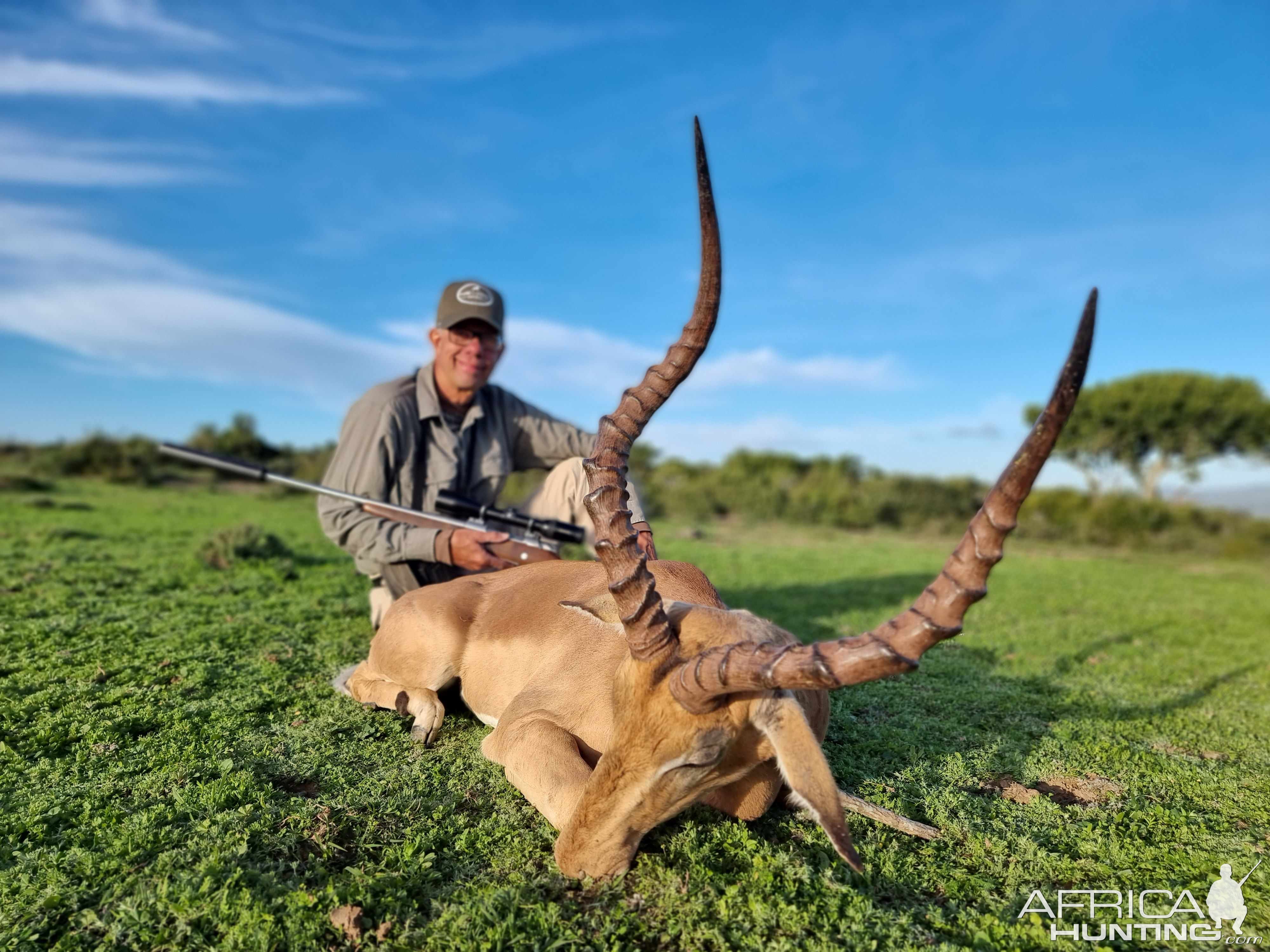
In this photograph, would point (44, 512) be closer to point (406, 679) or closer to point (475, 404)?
point (475, 404)

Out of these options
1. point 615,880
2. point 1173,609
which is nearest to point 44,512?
A: point 615,880

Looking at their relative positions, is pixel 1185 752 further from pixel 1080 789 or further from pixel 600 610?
pixel 600 610

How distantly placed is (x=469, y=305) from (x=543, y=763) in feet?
13.2

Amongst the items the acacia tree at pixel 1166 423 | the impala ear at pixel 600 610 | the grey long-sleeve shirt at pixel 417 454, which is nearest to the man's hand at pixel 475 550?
the grey long-sleeve shirt at pixel 417 454

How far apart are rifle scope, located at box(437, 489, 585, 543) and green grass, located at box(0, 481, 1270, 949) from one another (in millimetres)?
1217

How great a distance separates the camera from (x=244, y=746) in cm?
373

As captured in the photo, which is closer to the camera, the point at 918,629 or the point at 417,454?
the point at 918,629

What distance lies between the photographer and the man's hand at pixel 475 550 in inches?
216

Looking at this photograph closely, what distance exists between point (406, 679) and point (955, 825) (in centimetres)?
287

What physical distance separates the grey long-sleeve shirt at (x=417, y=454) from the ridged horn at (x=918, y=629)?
11.7 ft

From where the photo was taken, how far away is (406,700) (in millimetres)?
4234

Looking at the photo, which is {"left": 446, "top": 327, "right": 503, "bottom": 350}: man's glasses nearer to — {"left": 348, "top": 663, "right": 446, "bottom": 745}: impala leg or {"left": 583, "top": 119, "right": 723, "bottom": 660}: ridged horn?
{"left": 348, "top": 663, "right": 446, "bottom": 745}: impala leg

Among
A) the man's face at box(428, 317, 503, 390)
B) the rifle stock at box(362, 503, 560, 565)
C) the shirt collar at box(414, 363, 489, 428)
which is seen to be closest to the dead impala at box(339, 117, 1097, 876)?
the rifle stock at box(362, 503, 560, 565)

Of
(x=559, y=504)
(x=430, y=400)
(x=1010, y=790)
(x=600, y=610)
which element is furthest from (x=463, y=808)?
(x=430, y=400)
